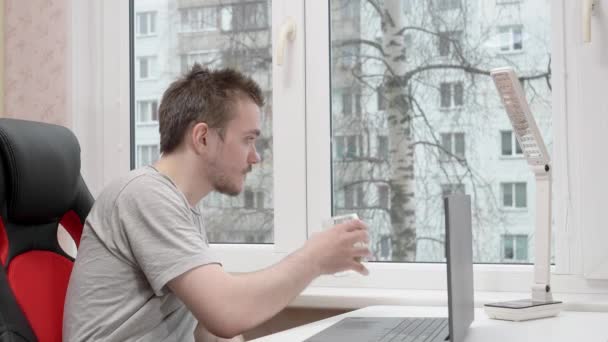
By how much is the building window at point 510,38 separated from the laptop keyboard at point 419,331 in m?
0.85

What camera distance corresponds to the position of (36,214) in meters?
1.43

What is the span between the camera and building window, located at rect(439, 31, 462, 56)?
6.89 ft

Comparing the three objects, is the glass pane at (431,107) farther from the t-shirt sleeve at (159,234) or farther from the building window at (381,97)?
the t-shirt sleeve at (159,234)

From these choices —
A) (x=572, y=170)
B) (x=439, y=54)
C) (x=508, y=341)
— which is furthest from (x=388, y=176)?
(x=508, y=341)

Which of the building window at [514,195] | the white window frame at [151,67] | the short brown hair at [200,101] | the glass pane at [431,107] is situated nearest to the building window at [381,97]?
the glass pane at [431,107]

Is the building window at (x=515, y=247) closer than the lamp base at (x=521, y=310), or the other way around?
the lamp base at (x=521, y=310)

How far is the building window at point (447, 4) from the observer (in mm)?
2098

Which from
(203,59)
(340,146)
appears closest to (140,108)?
(203,59)

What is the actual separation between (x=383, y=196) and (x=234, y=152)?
0.71 meters

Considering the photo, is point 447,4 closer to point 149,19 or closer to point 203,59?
point 203,59

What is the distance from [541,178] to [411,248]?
0.51 m

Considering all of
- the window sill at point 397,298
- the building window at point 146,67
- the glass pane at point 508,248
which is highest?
the building window at point 146,67

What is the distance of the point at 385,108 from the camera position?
7.10ft

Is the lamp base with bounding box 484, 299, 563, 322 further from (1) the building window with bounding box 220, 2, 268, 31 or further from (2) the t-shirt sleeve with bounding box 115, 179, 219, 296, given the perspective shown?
(1) the building window with bounding box 220, 2, 268, 31
